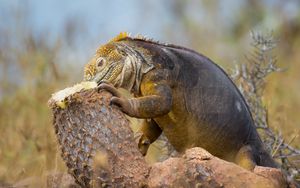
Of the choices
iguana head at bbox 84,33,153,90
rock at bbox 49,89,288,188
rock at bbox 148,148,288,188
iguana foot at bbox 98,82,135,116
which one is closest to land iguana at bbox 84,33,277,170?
iguana head at bbox 84,33,153,90

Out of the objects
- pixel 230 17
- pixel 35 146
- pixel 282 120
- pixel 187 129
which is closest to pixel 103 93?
pixel 187 129

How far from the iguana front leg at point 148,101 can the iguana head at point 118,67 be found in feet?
0.30

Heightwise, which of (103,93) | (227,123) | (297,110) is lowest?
(297,110)

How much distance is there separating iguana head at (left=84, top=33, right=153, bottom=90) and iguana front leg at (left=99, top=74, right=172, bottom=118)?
0.09 meters

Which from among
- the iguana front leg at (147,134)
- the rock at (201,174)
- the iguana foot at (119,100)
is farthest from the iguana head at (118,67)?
the rock at (201,174)

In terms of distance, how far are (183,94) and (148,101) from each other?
1.48ft

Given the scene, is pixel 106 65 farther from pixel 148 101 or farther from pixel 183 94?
pixel 183 94

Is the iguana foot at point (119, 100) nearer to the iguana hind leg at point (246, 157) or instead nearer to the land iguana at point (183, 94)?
the land iguana at point (183, 94)

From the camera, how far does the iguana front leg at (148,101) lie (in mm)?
4395

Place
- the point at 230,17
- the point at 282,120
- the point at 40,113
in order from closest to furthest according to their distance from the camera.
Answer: the point at 282,120, the point at 40,113, the point at 230,17

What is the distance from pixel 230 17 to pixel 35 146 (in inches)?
344

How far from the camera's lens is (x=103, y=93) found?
4371mm

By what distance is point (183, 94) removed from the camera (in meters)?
4.91

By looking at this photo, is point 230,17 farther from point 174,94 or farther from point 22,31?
point 174,94
